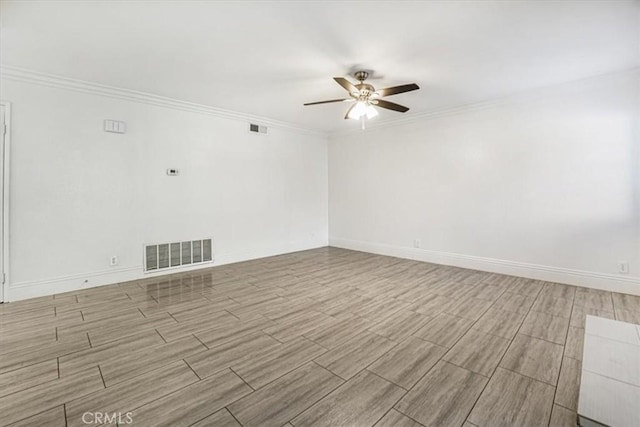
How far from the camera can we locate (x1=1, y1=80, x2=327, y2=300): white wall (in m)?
3.25

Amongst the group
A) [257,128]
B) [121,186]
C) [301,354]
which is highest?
[257,128]

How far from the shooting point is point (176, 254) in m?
4.34

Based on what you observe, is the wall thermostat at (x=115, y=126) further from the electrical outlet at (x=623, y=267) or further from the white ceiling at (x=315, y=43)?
the electrical outlet at (x=623, y=267)

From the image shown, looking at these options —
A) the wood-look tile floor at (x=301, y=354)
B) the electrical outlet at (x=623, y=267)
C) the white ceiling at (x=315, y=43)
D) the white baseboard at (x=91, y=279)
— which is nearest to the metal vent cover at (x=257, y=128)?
the white ceiling at (x=315, y=43)

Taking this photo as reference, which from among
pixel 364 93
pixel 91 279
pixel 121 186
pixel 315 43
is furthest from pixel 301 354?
pixel 121 186

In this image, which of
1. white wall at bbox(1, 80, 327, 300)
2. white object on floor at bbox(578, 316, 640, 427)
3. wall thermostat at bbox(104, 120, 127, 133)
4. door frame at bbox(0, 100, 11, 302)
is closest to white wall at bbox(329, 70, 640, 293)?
white object on floor at bbox(578, 316, 640, 427)

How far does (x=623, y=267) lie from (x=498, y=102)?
8.58ft

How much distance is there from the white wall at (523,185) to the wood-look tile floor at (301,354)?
568 mm

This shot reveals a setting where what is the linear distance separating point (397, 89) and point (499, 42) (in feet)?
3.19

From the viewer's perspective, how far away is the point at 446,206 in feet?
15.6

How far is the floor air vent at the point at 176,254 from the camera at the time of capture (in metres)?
4.10

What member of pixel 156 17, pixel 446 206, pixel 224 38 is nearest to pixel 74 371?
pixel 156 17

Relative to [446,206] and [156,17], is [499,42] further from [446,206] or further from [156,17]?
[156,17]

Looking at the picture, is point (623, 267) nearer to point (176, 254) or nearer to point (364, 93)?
point (364, 93)
